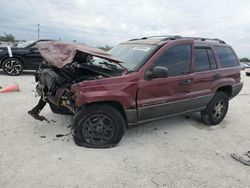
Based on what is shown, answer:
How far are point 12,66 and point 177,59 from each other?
27.9 ft

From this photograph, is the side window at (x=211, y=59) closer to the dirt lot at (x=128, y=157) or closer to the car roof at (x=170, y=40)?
the car roof at (x=170, y=40)

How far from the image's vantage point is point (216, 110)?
19.6ft

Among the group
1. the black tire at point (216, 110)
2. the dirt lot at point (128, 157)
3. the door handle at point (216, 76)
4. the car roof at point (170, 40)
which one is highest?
the car roof at point (170, 40)

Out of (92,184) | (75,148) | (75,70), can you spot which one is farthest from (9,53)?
(92,184)

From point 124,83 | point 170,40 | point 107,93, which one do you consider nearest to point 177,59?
A: point 170,40

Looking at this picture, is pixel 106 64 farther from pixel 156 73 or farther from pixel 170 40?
pixel 170 40

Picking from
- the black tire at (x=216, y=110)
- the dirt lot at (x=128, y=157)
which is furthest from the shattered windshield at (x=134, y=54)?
the black tire at (x=216, y=110)

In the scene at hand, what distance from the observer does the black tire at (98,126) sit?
415 cm

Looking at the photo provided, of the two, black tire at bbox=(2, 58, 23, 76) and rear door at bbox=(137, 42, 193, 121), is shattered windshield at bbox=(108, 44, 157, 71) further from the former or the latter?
black tire at bbox=(2, 58, 23, 76)

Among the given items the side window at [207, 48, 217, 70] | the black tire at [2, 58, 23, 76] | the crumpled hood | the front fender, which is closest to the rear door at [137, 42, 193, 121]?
the front fender

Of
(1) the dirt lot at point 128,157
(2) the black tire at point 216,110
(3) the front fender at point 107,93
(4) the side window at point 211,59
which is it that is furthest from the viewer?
(2) the black tire at point 216,110

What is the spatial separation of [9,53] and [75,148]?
8.12 metres

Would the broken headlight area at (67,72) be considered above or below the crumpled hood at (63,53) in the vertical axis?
below

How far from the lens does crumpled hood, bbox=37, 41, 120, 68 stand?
Result: 4.14 meters
